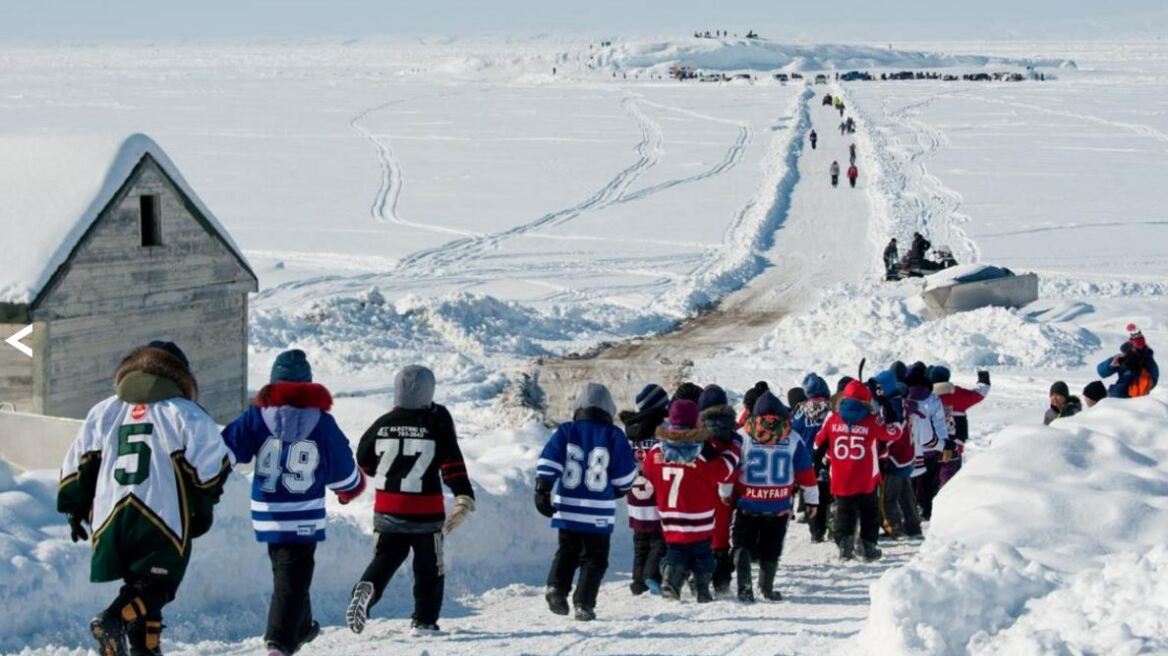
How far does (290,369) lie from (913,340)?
637 inches

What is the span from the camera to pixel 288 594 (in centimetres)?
659

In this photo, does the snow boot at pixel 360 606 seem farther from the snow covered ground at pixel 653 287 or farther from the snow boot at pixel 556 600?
the snow boot at pixel 556 600

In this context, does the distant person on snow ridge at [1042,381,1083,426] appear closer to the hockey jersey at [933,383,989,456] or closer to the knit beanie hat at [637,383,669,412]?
the hockey jersey at [933,383,989,456]

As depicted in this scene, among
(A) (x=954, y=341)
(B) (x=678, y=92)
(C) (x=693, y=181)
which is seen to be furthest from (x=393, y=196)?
(B) (x=678, y=92)

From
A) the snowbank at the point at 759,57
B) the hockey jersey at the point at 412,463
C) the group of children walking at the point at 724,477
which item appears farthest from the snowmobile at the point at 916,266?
the snowbank at the point at 759,57

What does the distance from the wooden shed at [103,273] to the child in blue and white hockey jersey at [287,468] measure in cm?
1010

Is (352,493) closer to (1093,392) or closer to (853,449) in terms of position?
(853,449)

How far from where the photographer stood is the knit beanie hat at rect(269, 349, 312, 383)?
6.61m

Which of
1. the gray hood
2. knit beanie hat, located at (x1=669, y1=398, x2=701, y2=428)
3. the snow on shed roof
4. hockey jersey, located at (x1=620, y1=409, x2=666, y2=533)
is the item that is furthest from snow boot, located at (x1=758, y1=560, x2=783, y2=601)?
the snow on shed roof

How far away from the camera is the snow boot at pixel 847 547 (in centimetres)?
1001

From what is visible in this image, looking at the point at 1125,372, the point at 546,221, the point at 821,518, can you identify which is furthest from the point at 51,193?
the point at 546,221

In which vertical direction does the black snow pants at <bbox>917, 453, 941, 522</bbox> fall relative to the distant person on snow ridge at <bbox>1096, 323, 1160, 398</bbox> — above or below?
Answer: below

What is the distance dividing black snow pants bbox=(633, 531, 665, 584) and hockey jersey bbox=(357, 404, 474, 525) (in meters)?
2.00

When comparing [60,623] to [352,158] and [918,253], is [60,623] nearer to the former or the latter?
[918,253]
